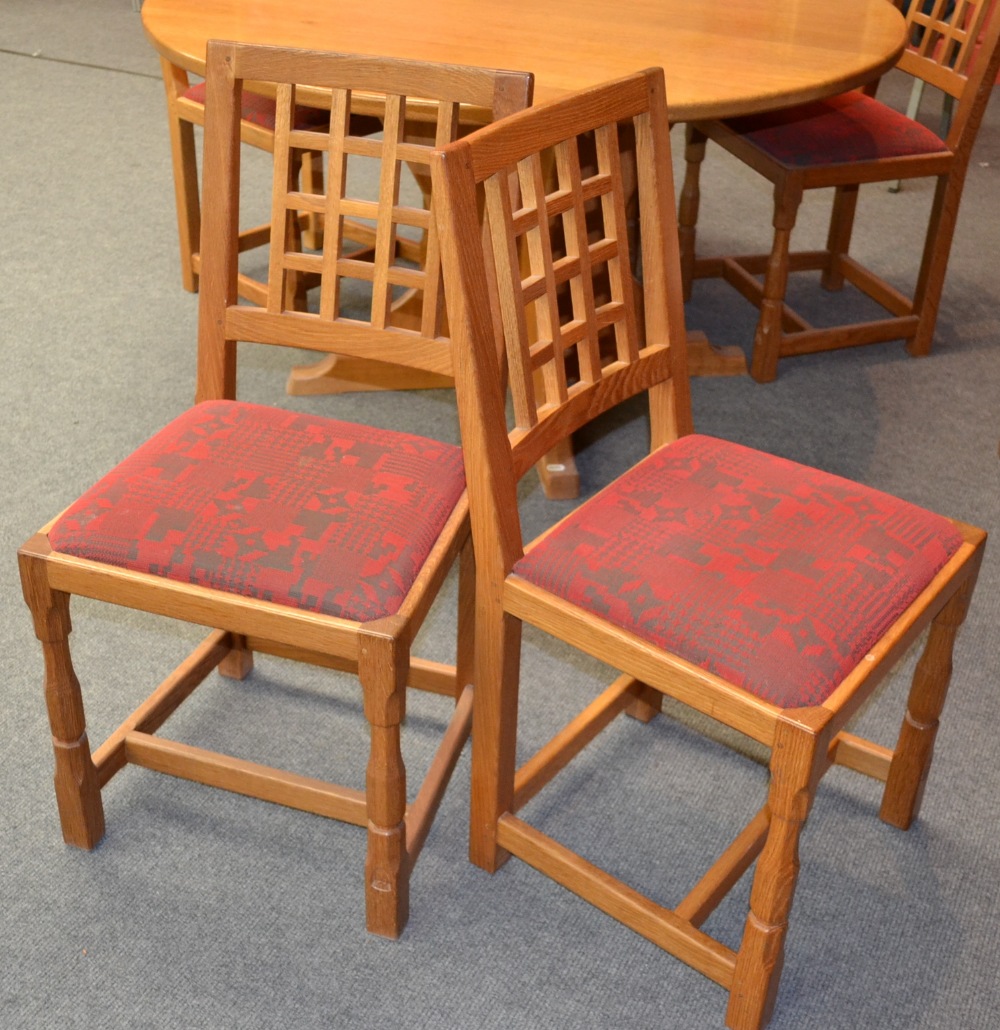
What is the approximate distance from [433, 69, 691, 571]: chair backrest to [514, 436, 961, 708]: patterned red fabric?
0.11 metres

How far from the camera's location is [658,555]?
1476mm

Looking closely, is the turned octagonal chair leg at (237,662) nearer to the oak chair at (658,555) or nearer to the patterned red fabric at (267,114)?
the oak chair at (658,555)

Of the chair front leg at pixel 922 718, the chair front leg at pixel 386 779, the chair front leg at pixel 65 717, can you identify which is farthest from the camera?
the chair front leg at pixel 922 718

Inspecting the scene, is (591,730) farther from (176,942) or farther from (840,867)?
(176,942)

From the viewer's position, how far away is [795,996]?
1.60m

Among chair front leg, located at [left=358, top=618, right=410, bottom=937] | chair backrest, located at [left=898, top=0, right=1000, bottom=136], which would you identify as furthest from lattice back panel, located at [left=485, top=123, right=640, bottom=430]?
chair backrest, located at [left=898, top=0, right=1000, bottom=136]

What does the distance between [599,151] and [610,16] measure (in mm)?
1156

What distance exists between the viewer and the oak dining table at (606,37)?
2232 mm

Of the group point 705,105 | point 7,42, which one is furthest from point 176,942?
point 7,42

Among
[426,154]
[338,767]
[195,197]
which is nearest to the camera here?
[426,154]

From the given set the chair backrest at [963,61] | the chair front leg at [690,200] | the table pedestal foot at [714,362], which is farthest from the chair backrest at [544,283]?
the chair front leg at [690,200]

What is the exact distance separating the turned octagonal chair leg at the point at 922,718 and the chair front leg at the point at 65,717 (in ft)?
3.53

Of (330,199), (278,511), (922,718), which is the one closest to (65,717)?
(278,511)

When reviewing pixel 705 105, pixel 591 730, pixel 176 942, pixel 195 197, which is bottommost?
pixel 176 942
